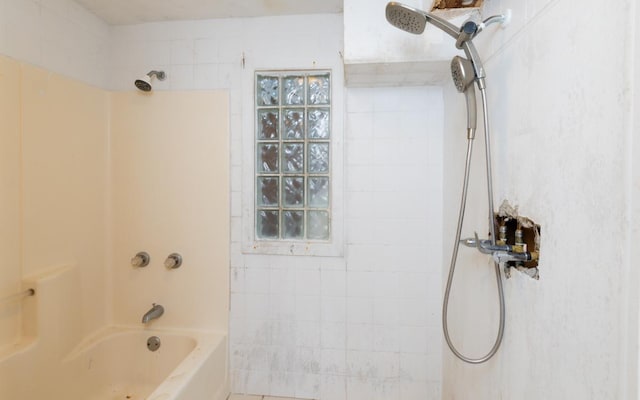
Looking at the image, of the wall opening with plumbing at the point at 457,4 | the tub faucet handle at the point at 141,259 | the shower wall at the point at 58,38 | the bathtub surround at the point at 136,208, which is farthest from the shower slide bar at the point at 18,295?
the wall opening with plumbing at the point at 457,4

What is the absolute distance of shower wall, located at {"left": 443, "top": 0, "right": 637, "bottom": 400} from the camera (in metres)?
0.58

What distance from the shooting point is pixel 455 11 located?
1.22 m

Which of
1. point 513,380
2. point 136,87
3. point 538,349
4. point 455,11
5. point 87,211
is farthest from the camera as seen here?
point 136,87

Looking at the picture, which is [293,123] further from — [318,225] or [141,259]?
[141,259]

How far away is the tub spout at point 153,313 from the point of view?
1.79m

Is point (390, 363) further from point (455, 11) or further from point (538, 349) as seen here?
point (455, 11)

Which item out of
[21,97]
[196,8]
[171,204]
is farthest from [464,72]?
[21,97]

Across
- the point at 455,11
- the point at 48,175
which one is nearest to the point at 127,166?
the point at 48,175

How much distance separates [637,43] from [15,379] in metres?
2.40

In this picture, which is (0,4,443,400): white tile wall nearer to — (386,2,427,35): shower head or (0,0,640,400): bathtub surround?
(0,0,640,400): bathtub surround

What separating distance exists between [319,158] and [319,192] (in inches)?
8.5

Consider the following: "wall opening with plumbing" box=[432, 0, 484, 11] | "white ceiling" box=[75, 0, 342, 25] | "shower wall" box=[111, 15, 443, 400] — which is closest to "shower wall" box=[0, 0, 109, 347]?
"white ceiling" box=[75, 0, 342, 25]

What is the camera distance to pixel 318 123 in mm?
1831

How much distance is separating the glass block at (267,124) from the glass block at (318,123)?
22 centimetres
